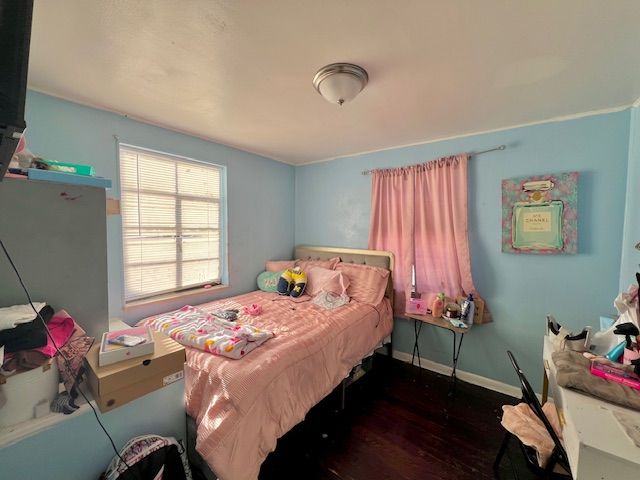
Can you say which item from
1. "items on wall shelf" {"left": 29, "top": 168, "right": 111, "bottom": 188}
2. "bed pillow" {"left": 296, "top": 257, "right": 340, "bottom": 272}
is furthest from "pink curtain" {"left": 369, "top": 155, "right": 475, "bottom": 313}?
"items on wall shelf" {"left": 29, "top": 168, "right": 111, "bottom": 188}

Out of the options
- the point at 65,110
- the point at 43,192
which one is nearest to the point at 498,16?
the point at 43,192

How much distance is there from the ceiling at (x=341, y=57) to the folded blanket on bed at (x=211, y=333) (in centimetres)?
168

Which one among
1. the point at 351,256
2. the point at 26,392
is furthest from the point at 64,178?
the point at 351,256

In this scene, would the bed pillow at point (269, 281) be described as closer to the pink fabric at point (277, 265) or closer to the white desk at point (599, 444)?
the pink fabric at point (277, 265)

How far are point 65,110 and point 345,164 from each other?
270 cm

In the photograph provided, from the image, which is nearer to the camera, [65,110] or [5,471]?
[5,471]

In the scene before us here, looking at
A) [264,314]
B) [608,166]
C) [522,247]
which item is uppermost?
[608,166]

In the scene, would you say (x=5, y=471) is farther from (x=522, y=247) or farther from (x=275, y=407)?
(x=522, y=247)

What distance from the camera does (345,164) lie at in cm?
337

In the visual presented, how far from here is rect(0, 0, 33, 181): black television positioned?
0.51 meters

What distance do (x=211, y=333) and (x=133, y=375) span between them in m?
0.75

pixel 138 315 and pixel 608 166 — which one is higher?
pixel 608 166

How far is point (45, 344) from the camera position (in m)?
0.95

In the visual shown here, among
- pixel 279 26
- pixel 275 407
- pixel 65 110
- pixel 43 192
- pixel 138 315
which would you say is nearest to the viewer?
pixel 43 192
